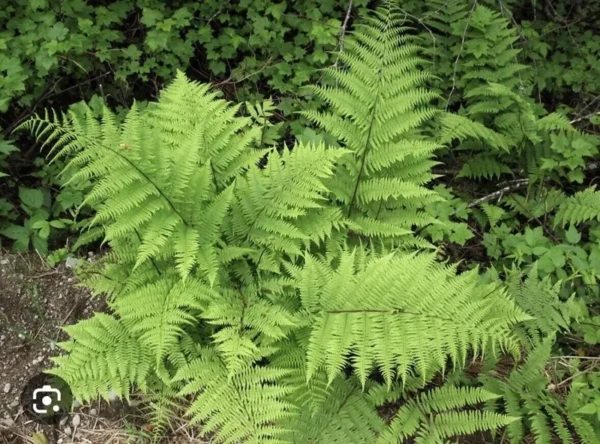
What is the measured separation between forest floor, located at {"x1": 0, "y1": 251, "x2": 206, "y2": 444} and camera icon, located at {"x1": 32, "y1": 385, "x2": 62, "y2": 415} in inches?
3.1

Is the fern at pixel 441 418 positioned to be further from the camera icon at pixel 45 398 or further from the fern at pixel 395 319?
the camera icon at pixel 45 398

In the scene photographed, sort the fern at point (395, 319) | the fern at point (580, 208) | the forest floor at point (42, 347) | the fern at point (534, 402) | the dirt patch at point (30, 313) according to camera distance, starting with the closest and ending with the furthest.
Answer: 1. the fern at point (395, 319)
2. the fern at point (534, 402)
3. the forest floor at point (42, 347)
4. the dirt patch at point (30, 313)
5. the fern at point (580, 208)

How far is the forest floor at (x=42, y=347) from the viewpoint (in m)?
2.96

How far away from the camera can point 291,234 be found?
282 centimetres

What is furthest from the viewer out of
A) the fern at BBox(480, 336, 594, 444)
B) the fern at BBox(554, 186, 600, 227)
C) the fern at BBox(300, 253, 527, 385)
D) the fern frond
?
the fern at BBox(554, 186, 600, 227)

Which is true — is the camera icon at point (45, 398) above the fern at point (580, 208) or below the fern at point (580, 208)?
below

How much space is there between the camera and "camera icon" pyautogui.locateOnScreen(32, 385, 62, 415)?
299cm

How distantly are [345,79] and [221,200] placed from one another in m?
1.17

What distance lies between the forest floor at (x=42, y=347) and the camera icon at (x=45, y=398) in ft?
0.25

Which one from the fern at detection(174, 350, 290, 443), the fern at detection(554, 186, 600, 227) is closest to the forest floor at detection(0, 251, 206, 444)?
the fern at detection(174, 350, 290, 443)

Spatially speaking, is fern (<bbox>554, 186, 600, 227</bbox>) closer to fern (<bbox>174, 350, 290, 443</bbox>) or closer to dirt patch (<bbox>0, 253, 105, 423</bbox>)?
fern (<bbox>174, 350, 290, 443</bbox>)

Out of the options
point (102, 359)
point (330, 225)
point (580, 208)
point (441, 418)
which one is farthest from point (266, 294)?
point (580, 208)

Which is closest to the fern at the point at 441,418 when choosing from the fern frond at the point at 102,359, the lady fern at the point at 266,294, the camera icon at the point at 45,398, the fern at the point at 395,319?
the lady fern at the point at 266,294

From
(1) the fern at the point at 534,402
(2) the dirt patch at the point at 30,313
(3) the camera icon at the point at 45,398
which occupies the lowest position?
(3) the camera icon at the point at 45,398
